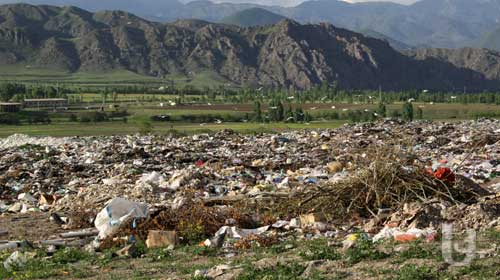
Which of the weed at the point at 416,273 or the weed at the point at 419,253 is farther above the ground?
the weed at the point at 416,273

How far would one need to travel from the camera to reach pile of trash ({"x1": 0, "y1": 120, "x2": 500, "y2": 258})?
952 cm

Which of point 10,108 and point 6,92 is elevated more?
point 6,92

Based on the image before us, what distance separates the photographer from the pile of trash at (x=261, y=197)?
9.52 metres

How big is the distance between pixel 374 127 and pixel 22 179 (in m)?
16.2

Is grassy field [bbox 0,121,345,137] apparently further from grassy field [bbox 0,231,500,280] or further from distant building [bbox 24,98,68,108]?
grassy field [bbox 0,231,500,280]

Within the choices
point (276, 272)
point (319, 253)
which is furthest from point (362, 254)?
point (276, 272)

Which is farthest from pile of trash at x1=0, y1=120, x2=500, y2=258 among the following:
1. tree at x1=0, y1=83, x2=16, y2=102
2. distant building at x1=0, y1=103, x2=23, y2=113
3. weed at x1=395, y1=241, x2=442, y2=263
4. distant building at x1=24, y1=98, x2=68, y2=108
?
tree at x1=0, y1=83, x2=16, y2=102

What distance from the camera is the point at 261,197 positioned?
12031mm

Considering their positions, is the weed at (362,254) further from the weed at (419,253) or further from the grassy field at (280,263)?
the weed at (419,253)

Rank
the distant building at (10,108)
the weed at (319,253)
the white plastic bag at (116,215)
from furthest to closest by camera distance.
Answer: the distant building at (10,108), the white plastic bag at (116,215), the weed at (319,253)

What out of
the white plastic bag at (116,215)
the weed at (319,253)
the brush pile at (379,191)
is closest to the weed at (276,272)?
the weed at (319,253)

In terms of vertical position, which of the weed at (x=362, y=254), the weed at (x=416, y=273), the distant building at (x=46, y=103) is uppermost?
the weed at (x=416, y=273)

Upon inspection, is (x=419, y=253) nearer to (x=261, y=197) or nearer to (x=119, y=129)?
(x=261, y=197)

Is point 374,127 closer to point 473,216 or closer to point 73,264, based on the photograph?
point 473,216
